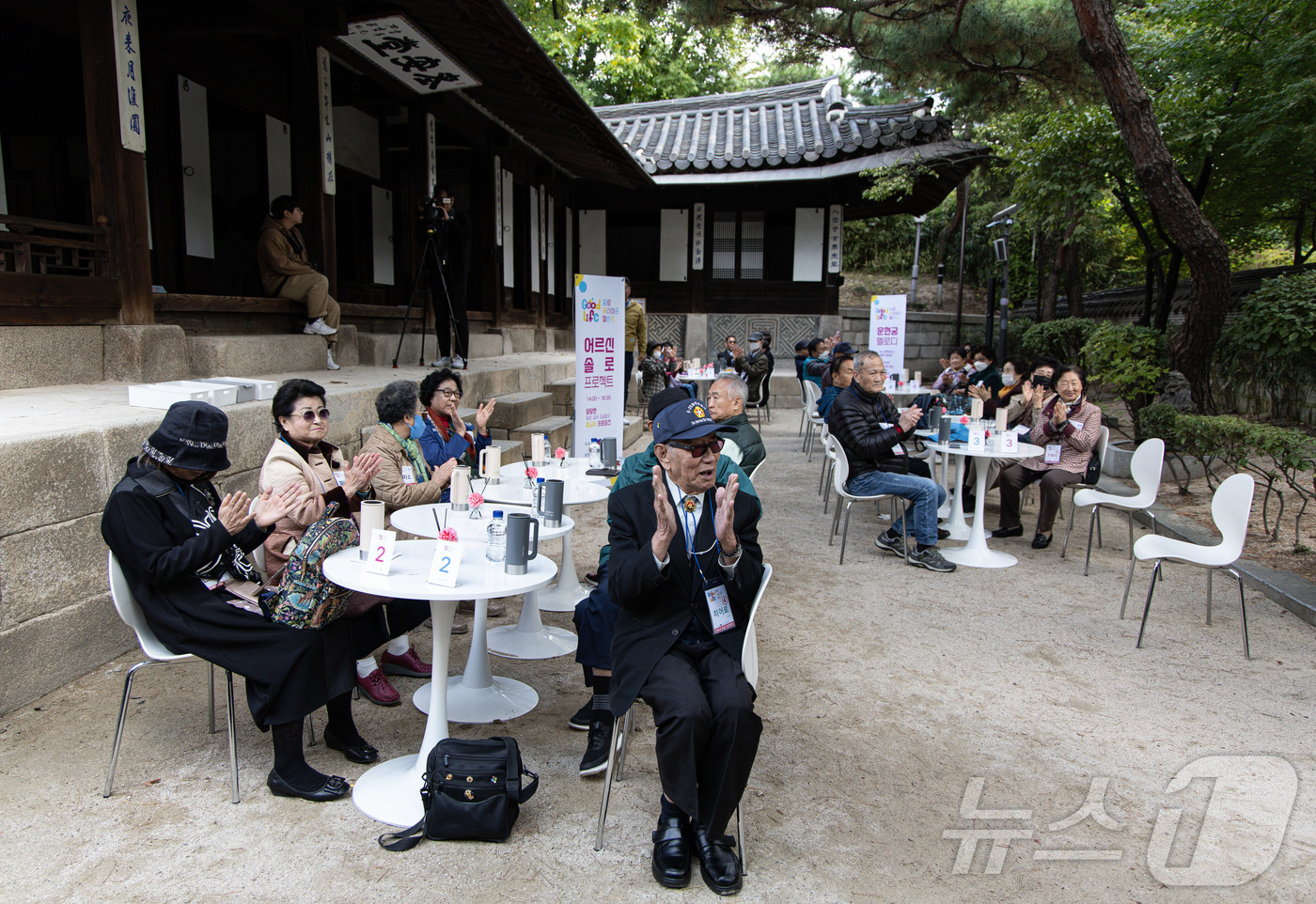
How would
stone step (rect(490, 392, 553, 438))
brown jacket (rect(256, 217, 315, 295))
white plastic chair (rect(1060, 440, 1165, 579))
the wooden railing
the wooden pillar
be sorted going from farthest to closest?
stone step (rect(490, 392, 553, 438)), brown jacket (rect(256, 217, 315, 295)), white plastic chair (rect(1060, 440, 1165, 579)), the wooden pillar, the wooden railing

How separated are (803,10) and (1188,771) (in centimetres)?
1093

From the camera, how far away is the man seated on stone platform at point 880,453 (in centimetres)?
545

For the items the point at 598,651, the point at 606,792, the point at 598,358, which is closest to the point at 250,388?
the point at 598,358

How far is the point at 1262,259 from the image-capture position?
19.0 metres

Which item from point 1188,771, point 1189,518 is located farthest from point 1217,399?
point 1188,771

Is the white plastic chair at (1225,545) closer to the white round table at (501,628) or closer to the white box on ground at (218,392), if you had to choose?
the white round table at (501,628)

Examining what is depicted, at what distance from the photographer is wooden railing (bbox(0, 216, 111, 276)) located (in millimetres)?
4230

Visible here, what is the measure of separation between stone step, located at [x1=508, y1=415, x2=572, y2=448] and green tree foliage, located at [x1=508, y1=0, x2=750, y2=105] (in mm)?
6430

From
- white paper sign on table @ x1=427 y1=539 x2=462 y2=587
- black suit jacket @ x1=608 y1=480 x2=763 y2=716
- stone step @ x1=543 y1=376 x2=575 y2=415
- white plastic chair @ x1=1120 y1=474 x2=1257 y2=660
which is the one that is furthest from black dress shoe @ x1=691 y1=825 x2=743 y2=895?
stone step @ x1=543 y1=376 x2=575 y2=415

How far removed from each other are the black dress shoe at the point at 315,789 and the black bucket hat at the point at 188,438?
1.09 metres

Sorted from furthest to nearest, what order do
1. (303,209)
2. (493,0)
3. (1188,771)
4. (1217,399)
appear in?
1. (1217,399)
2. (303,209)
3. (493,0)
4. (1188,771)

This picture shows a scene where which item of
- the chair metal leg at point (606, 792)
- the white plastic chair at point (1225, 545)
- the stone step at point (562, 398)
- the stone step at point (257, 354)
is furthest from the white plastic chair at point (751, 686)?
the stone step at point (562, 398)

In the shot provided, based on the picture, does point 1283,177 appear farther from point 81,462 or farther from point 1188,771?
point 81,462

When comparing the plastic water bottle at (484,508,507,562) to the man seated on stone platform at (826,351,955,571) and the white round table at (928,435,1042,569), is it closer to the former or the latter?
the man seated on stone platform at (826,351,955,571)
